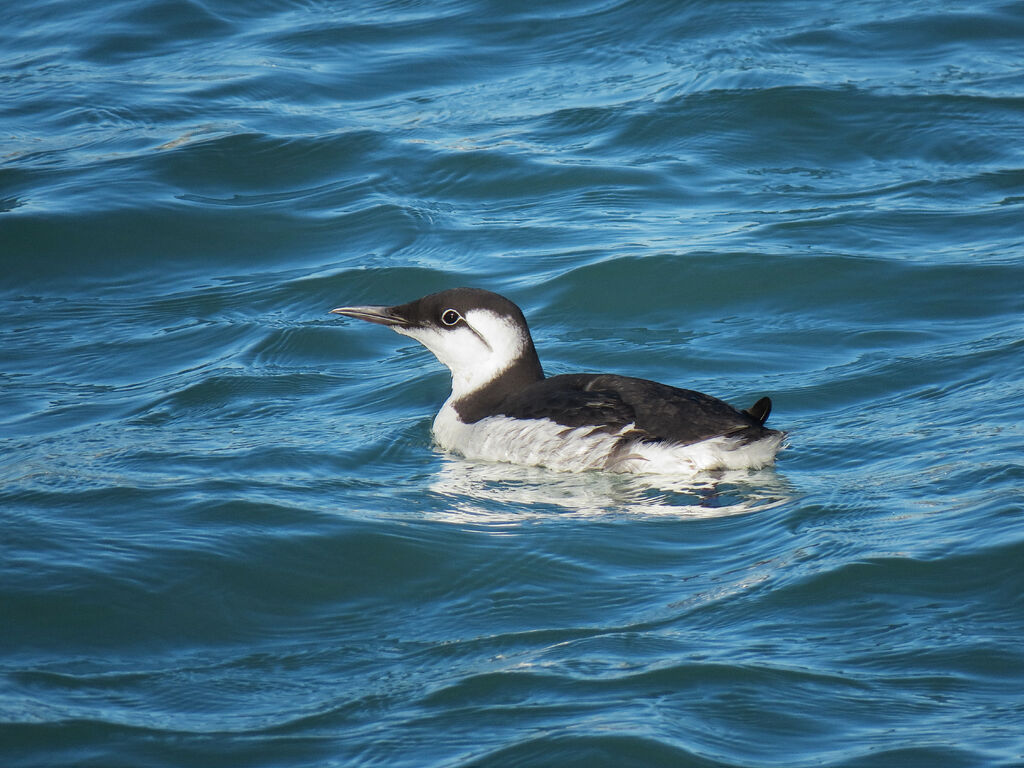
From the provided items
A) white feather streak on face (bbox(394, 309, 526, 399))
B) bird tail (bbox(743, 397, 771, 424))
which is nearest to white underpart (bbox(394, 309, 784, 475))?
white feather streak on face (bbox(394, 309, 526, 399))

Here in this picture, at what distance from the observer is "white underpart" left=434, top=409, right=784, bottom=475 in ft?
20.3

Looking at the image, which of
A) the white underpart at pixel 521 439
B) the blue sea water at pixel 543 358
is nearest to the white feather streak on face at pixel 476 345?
the white underpart at pixel 521 439

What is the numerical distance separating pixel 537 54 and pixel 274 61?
2604 millimetres

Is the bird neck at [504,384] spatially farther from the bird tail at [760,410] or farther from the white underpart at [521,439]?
the bird tail at [760,410]

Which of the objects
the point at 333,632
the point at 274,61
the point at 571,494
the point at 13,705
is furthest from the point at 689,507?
the point at 274,61

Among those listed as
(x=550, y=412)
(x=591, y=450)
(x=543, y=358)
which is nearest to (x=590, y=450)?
(x=591, y=450)

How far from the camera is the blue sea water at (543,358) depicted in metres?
4.30

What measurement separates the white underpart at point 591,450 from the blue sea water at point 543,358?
0.11m

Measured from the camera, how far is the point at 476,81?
42.6 feet

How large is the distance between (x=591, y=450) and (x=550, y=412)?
28 centimetres

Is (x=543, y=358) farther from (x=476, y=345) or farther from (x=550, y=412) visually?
(x=550, y=412)

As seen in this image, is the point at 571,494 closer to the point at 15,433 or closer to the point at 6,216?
the point at 15,433

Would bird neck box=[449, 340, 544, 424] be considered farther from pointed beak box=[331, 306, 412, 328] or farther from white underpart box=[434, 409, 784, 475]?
pointed beak box=[331, 306, 412, 328]

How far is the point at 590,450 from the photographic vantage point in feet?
20.9
